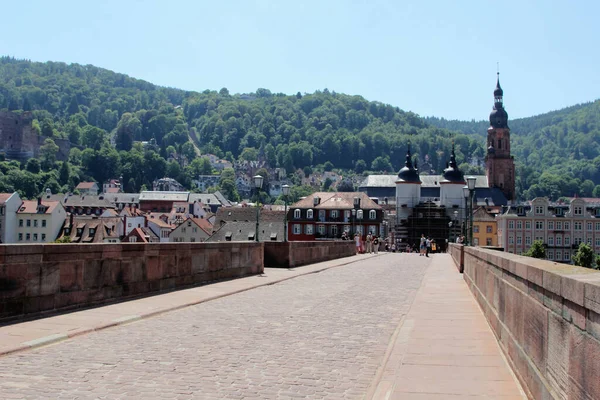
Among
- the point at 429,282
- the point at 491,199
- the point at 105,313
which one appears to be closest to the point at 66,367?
the point at 105,313

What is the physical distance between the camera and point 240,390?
24.7ft

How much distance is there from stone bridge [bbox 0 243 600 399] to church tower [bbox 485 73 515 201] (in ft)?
536

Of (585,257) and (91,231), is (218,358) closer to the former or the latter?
(585,257)

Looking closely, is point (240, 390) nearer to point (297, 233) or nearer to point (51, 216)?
point (297, 233)

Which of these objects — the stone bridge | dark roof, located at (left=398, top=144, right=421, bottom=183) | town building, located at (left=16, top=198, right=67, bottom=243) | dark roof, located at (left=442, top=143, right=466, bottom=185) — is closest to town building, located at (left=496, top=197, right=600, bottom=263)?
dark roof, located at (left=442, top=143, right=466, bottom=185)

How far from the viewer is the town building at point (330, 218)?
4193 inches

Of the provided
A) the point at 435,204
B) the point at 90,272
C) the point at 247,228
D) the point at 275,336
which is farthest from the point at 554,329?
the point at 435,204

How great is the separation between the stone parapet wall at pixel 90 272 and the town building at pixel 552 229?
101m

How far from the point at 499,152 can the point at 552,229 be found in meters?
63.7

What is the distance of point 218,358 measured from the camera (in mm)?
9219

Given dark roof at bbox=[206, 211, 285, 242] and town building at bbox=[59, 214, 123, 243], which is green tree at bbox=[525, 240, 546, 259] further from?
town building at bbox=[59, 214, 123, 243]

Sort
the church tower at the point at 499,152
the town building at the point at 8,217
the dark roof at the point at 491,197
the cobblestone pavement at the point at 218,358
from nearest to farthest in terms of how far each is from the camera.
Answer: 1. the cobblestone pavement at the point at 218,358
2. the town building at the point at 8,217
3. the dark roof at the point at 491,197
4. the church tower at the point at 499,152

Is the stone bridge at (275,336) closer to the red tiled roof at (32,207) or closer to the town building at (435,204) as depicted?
the town building at (435,204)

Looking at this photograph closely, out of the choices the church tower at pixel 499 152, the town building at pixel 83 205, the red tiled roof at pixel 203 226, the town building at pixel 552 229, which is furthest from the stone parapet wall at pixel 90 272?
the church tower at pixel 499 152
